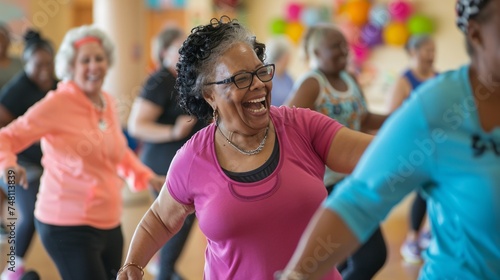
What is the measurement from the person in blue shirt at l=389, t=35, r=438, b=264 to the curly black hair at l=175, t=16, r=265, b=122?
2.57 meters

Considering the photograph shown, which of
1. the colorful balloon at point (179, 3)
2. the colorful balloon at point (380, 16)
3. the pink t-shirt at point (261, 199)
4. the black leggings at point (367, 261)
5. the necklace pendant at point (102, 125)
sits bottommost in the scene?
the black leggings at point (367, 261)

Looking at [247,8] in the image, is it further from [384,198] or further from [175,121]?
[384,198]

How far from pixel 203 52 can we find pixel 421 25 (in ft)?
18.3

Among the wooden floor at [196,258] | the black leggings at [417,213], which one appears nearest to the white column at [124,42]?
the wooden floor at [196,258]

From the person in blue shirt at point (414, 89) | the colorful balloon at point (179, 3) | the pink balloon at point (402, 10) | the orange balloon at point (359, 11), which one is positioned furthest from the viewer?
the colorful balloon at point (179, 3)

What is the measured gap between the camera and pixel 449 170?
1.22m

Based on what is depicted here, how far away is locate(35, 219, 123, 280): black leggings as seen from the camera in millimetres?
2611

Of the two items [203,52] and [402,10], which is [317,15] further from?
[203,52]

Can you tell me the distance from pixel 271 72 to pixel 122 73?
17.3 ft

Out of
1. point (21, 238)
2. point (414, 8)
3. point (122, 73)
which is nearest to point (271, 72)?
point (21, 238)

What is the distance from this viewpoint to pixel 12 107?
11.7 ft

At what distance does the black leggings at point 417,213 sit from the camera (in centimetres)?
470

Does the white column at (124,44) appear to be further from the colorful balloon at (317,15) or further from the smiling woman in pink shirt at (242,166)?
the smiling woman in pink shirt at (242,166)

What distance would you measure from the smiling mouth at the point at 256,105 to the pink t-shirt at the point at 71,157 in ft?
3.73
